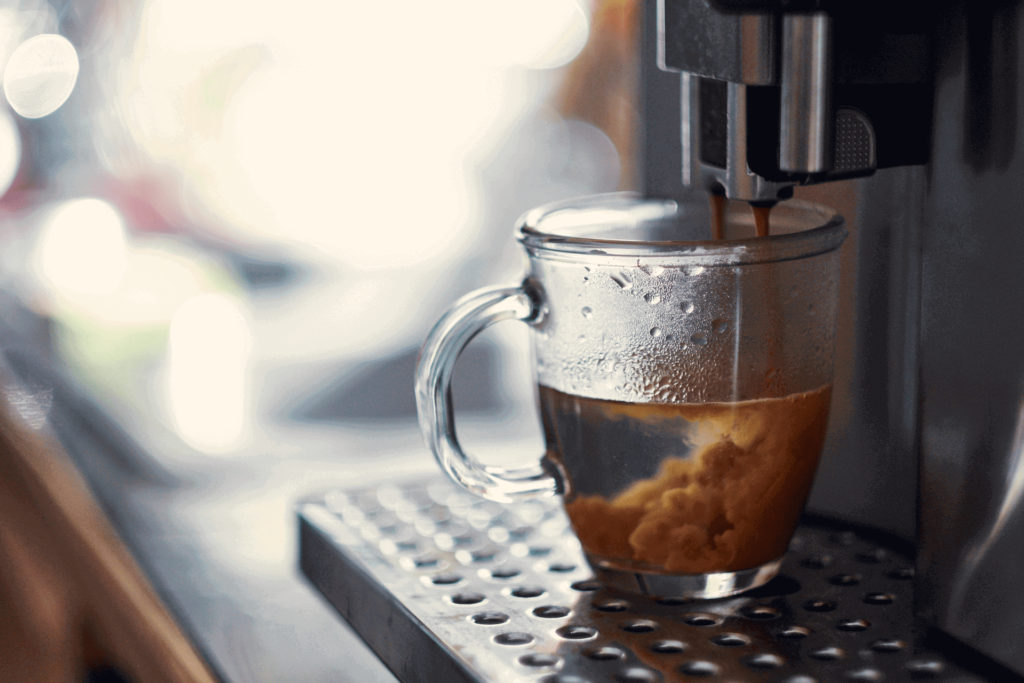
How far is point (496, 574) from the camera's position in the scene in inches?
17.6

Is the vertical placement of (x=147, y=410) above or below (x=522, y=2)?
below

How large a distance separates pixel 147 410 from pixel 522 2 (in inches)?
78.8

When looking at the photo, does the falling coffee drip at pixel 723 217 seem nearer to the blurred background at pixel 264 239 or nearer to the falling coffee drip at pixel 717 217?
the falling coffee drip at pixel 717 217

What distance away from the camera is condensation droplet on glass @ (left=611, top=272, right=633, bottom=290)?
389 millimetres

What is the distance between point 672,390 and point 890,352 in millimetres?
125

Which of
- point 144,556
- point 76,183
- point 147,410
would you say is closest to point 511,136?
point 76,183

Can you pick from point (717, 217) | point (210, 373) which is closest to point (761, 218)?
point (717, 217)

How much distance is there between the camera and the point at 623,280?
39 centimetres

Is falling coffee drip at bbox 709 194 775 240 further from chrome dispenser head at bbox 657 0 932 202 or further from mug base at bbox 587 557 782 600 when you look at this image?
mug base at bbox 587 557 782 600

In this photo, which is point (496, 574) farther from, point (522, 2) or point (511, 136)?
point (511, 136)

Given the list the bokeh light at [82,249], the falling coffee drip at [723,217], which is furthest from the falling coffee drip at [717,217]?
the bokeh light at [82,249]

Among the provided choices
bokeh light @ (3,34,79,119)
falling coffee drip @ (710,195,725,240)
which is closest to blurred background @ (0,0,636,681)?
bokeh light @ (3,34,79,119)

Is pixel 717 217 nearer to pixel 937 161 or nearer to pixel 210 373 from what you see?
pixel 937 161

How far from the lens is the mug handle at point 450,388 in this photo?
0.42m
